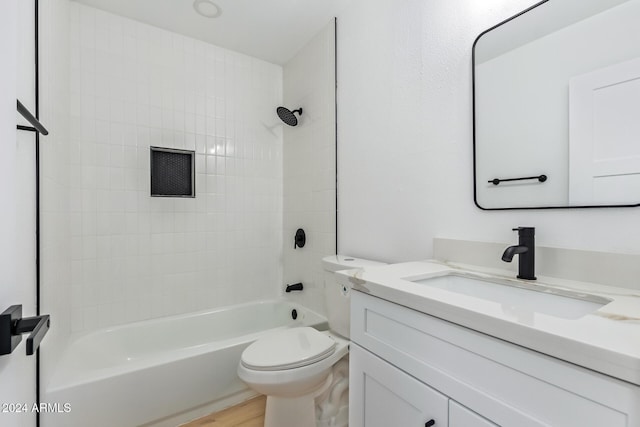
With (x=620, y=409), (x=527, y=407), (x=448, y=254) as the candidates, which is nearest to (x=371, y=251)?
(x=448, y=254)

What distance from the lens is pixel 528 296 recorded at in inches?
32.8

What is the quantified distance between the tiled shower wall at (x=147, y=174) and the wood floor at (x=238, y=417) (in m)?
0.75

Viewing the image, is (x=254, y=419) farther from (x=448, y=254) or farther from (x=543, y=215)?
(x=543, y=215)

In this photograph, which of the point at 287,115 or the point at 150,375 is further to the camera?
the point at 287,115

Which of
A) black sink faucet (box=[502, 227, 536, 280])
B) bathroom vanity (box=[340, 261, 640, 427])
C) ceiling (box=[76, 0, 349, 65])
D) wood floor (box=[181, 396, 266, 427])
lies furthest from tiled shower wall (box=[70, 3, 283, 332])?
black sink faucet (box=[502, 227, 536, 280])

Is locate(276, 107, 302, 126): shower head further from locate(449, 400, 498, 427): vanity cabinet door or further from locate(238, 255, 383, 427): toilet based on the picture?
locate(449, 400, 498, 427): vanity cabinet door

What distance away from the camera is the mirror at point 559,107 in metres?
0.79

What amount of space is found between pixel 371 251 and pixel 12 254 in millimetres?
1398

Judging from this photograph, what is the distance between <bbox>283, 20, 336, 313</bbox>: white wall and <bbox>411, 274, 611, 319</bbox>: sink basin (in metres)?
0.96

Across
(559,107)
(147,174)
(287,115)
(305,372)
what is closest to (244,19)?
(287,115)

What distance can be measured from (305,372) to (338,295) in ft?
1.36

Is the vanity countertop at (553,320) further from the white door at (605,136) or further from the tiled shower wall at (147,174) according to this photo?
the tiled shower wall at (147,174)

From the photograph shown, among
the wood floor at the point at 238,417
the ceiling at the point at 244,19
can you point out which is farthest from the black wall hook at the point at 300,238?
the ceiling at the point at 244,19

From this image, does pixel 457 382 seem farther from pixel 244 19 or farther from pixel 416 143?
pixel 244 19
